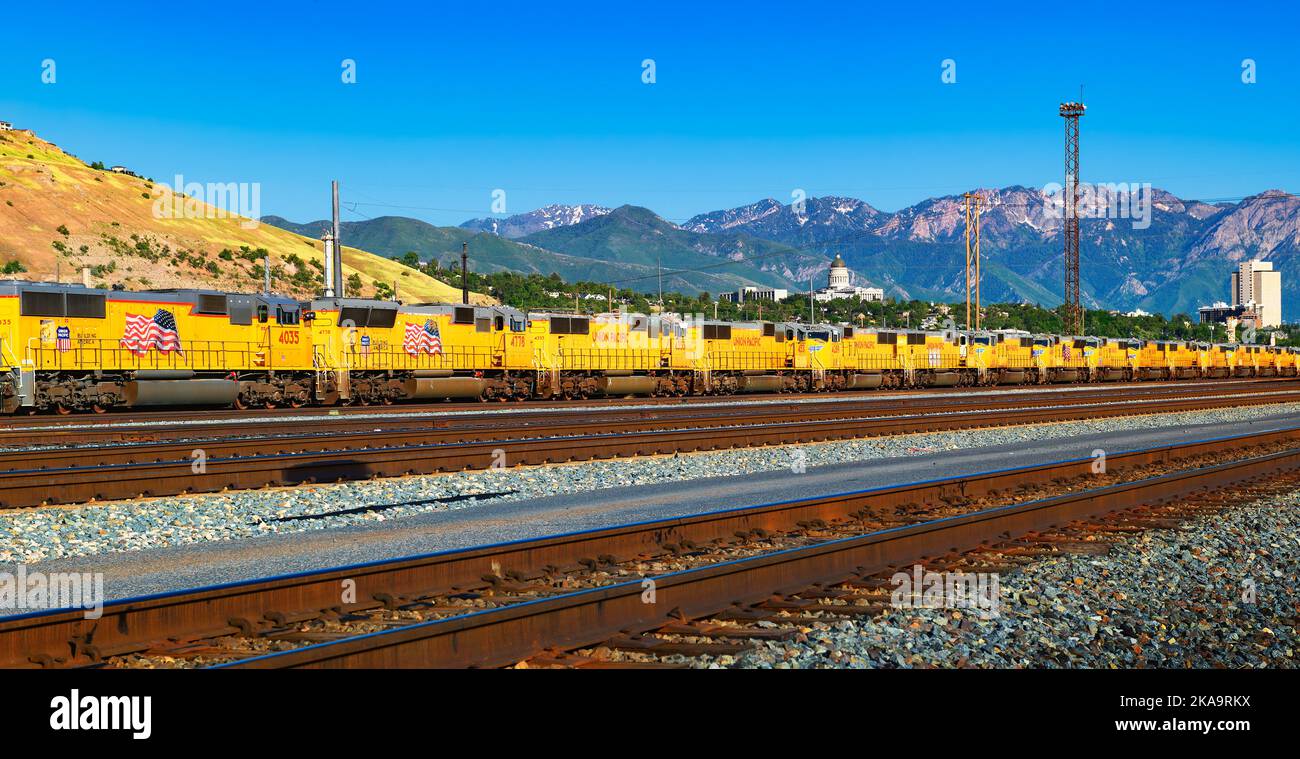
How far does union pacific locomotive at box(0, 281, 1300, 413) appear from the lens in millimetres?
26828

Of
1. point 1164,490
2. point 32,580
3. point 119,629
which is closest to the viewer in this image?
point 119,629

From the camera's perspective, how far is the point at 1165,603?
27.6 feet

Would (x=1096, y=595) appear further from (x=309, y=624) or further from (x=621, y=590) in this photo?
(x=309, y=624)

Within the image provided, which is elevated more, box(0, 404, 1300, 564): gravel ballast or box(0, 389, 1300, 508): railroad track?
box(0, 389, 1300, 508): railroad track

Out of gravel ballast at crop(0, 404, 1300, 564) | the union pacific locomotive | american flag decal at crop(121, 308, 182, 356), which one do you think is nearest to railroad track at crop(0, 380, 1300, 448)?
the union pacific locomotive

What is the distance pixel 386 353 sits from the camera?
109 feet

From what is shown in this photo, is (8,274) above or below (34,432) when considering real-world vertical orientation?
above

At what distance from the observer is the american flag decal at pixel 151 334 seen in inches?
1099

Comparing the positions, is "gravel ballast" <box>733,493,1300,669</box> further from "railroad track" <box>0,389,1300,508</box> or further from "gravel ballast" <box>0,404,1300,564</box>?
"railroad track" <box>0,389,1300,508</box>

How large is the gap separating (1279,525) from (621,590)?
29.2 feet

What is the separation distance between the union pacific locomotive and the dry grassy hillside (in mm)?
56518

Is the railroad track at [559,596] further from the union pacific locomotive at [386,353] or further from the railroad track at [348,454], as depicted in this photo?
the union pacific locomotive at [386,353]

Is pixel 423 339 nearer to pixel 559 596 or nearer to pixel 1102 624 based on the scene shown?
pixel 559 596
